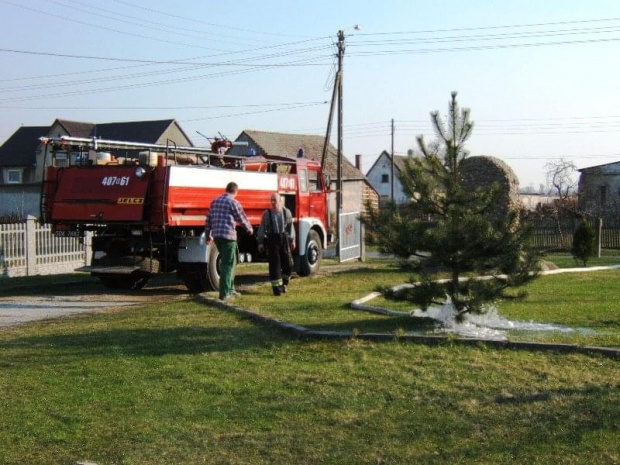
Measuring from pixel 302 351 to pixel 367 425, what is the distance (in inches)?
96.9

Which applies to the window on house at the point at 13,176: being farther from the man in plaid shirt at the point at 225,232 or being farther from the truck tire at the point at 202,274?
the man in plaid shirt at the point at 225,232

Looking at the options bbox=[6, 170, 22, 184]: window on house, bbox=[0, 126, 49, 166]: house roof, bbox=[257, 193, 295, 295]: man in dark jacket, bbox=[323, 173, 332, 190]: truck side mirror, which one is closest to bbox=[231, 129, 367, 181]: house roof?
bbox=[0, 126, 49, 166]: house roof

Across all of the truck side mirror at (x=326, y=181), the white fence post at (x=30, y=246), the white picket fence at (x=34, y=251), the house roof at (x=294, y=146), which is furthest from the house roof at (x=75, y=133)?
the truck side mirror at (x=326, y=181)

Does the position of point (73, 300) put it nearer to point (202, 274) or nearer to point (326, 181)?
point (202, 274)

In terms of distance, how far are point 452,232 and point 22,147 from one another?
206 ft

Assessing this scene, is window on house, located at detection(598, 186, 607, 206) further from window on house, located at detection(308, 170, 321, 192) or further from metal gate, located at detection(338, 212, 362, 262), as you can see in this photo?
window on house, located at detection(308, 170, 321, 192)

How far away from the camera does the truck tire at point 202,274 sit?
48.0 feet

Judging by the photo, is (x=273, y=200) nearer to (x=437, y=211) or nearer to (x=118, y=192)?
(x=118, y=192)

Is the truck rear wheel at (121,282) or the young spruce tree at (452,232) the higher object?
the young spruce tree at (452,232)

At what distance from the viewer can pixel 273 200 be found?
13.6m

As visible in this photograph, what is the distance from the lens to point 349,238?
23359 mm

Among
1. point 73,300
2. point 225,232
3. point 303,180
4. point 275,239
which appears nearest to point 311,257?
point 303,180

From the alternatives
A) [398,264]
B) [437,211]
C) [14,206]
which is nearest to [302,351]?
[398,264]

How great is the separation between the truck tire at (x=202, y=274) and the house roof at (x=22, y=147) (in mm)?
52922
